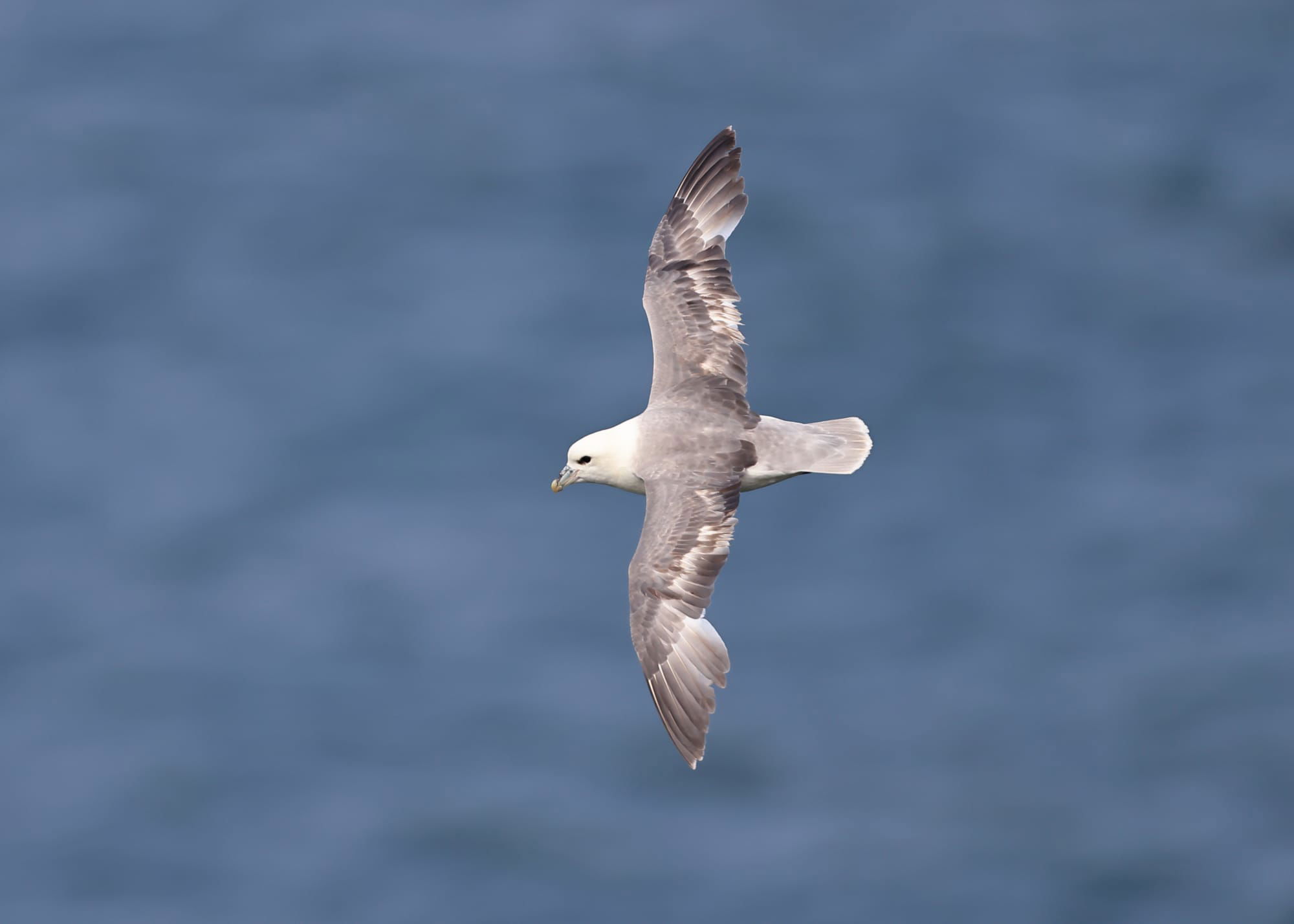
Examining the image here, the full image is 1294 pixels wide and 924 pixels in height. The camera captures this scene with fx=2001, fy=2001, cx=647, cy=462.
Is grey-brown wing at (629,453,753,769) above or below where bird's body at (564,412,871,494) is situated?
below

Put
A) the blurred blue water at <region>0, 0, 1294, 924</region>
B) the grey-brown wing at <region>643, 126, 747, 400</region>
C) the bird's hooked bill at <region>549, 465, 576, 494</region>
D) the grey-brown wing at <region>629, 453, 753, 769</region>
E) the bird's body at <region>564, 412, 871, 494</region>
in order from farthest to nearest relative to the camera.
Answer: the blurred blue water at <region>0, 0, 1294, 924</region>
the grey-brown wing at <region>643, 126, 747, 400</region>
the bird's hooked bill at <region>549, 465, 576, 494</region>
the bird's body at <region>564, 412, 871, 494</region>
the grey-brown wing at <region>629, 453, 753, 769</region>

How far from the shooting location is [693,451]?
1355 cm

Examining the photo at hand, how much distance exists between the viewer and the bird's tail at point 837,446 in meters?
13.7

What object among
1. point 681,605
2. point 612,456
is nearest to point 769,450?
point 612,456

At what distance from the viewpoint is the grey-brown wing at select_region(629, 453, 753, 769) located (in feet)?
42.5

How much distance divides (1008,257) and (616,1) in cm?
841

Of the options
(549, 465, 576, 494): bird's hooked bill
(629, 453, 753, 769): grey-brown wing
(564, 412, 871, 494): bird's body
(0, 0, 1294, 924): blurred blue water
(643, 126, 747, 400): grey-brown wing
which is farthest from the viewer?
(0, 0, 1294, 924): blurred blue water

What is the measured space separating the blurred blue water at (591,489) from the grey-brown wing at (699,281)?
463 inches

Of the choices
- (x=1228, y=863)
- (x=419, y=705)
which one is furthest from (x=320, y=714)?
(x=1228, y=863)

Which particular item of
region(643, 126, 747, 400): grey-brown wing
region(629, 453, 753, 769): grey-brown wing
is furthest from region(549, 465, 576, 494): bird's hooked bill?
region(629, 453, 753, 769): grey-brown wing

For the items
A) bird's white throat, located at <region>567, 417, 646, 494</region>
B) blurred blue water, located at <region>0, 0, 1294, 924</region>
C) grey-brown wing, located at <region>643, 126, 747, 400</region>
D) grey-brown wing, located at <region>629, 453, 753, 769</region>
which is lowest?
grey-brown wing, located at <region>629, 453, 753, 769</region>

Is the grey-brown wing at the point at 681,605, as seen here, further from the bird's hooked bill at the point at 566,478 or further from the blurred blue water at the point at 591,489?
the blurred blue water at the point at 591,489

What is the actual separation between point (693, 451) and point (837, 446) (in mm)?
1058

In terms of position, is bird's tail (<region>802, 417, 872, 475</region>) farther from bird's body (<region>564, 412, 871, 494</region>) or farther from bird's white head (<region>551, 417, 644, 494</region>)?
bird's white head (<region>551, 417, 644, 494</region>)
